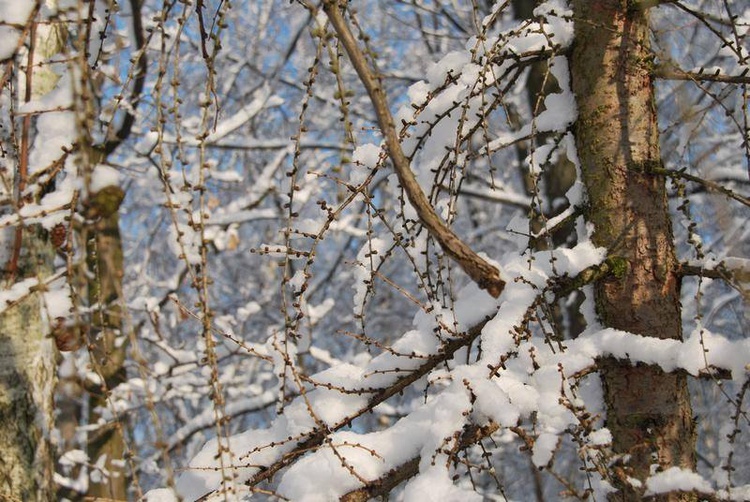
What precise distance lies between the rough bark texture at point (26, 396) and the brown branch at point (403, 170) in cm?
192

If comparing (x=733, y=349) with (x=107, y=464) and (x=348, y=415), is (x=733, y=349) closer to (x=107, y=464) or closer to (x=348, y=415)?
(x=348, y=415)

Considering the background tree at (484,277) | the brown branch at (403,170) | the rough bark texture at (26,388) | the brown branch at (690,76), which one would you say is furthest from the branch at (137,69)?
the brown branch at (403,170)

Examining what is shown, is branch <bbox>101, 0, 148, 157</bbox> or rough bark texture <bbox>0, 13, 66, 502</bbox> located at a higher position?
branch <bbox>101, 0, 148, 157</bbox>

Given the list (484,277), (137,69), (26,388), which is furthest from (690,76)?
(137,69)

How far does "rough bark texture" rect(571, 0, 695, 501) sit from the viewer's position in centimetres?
183

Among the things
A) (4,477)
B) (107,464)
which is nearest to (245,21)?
(107,464)

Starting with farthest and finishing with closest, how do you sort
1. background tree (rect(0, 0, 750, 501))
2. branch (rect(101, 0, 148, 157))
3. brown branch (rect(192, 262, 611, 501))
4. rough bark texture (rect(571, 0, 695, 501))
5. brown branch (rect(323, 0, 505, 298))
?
branch (rect(101, 0, 148, 157)) → rough bark texture (rect(571, 0, 695, 501)) → brown branch (rect(192, 262, 611, 501)) → background tree (rect(0, 0, 750, 501)) → brown branch (rect(323, 0, 505, 298))

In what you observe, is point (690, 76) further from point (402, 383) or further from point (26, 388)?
point (26, 388)

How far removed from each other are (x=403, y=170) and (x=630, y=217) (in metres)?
0.96

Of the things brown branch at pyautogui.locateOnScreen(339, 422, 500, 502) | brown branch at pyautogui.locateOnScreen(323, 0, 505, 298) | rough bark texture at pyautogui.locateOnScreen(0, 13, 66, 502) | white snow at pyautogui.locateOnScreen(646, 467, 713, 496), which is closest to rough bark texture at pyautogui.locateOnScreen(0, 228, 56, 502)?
rough bark texture at pyautogui.locateOnScreen(0, 13, 66, 502)

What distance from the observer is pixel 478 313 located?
1.81 metres

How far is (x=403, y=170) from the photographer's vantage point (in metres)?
1.19

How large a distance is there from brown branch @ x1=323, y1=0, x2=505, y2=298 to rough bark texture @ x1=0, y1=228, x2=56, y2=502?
1916mm

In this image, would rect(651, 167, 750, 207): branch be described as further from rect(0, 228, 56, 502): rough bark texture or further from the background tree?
rect(0, 228, 56, 502): rough bark texture
